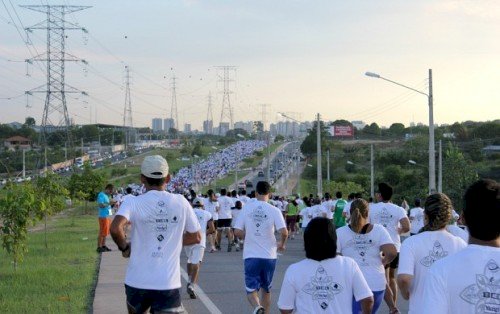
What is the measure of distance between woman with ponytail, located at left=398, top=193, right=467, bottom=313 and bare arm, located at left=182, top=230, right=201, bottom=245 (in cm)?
174

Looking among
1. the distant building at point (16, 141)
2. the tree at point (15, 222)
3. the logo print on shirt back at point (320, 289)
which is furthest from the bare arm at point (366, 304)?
the distant building at point (16, 141)

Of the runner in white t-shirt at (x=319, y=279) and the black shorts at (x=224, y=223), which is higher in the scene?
the runner in white t-shirt at (x=319, y=279)

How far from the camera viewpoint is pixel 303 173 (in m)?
112

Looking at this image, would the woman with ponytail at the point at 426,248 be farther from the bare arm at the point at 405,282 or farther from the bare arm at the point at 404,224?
the bare arm at the point at 404,224

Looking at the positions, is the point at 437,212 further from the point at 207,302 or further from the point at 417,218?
the point at 417,218

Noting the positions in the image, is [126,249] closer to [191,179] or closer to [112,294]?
[112,294]

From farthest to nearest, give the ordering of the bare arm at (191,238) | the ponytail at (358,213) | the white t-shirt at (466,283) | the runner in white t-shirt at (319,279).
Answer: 1. the ponytail at (358,213)
2. the bare arm at (191,238)
3. the runner in white t-shirt at (319,279)
4. the white t-shirt at (466,283)

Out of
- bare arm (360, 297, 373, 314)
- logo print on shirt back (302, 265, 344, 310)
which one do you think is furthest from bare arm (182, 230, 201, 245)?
bare arm (360, 297, 373, 314)

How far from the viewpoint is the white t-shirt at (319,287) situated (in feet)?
18.2

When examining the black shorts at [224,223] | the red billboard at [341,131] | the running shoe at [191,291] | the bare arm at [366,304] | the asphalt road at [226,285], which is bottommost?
the asphalt road at [226,285]

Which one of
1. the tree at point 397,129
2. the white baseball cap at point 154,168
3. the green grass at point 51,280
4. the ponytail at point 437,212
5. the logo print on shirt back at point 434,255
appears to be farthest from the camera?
the tree at point 397,129

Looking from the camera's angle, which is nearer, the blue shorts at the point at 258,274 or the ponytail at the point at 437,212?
the ponytail at the point at 437,212

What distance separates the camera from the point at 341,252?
332 inches

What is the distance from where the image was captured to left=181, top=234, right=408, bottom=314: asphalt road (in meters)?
12.5
